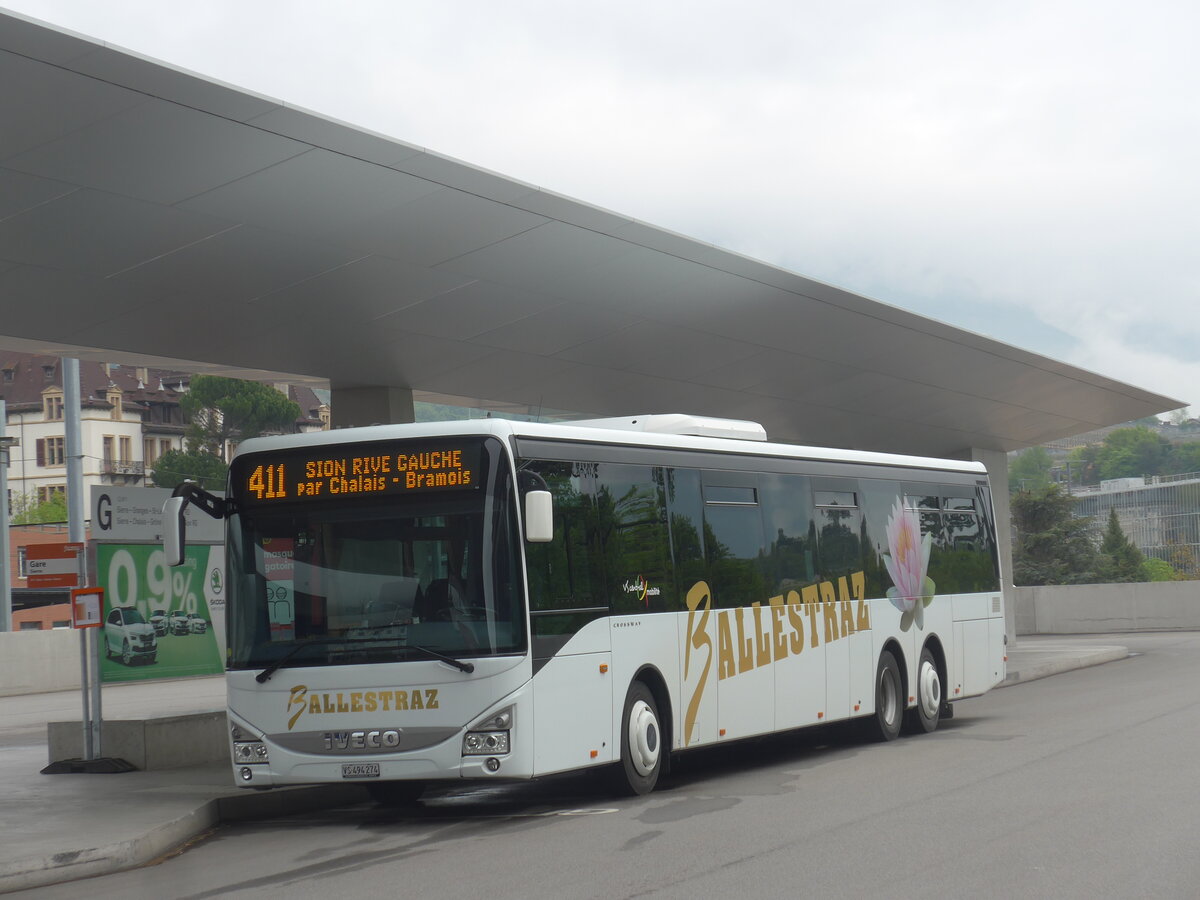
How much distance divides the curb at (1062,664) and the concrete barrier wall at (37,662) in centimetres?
2357

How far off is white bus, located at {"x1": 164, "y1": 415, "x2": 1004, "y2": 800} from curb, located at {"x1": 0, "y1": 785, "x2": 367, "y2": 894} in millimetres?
658

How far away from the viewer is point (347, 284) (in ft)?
49.8

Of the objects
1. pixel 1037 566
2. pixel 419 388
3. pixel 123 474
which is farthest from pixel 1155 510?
pixel 419 388

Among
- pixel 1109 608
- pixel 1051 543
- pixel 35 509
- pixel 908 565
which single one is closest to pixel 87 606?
pixel 908 565

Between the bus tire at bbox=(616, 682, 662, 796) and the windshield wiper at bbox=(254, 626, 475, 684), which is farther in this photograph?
the bus tire at bbox=(616, 682, 662, 796)

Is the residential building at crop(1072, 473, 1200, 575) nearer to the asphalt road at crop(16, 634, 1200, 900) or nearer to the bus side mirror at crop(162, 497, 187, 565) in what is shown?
the asphalt road at crop(16, 634, 1200, 900)

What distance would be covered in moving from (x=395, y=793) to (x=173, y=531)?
132 inches

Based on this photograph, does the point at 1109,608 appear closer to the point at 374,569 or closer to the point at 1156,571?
the point at 374,569

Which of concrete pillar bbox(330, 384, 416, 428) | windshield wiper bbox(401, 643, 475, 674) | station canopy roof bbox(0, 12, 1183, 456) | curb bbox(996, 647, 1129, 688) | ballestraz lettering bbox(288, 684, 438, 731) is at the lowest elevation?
curb bbox(996, 647, 1129, 688)

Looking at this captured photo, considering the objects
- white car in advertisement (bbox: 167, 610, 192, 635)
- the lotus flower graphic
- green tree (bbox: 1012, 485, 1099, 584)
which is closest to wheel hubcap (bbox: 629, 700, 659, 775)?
the lotus flower graphic

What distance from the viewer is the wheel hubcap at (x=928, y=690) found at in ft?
59.3

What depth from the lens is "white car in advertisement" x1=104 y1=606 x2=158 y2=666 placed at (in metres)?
17.0

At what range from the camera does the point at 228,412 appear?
117 meters

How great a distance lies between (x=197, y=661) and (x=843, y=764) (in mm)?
9405
